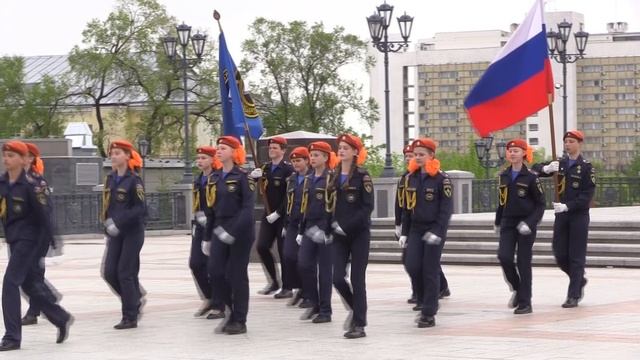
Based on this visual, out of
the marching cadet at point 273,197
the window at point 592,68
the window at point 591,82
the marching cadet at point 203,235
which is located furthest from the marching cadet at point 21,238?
the window at point 591,82

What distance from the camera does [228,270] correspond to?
13.7 m

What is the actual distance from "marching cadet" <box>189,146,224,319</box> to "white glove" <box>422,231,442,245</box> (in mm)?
2314

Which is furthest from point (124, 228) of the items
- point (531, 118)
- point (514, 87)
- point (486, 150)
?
point (531, 118)

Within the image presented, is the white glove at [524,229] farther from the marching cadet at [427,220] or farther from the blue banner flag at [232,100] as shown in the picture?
the blue banner flag at [232,100]

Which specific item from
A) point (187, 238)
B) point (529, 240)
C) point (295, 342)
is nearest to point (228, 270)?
point (295, 342)

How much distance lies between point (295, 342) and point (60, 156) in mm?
32015

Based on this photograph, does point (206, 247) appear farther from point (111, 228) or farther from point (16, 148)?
point (16, 148)

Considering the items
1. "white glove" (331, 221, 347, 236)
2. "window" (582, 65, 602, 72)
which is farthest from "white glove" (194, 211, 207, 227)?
"window" (582, 65, 602, 72)

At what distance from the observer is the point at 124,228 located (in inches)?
561

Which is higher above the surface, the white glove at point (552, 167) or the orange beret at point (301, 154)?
the orange beret at point (301, 154)

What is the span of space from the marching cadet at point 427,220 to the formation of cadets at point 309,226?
0.04 ft

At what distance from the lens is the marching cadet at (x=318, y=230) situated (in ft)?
45.2

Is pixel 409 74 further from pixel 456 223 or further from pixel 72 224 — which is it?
pixel 456 223

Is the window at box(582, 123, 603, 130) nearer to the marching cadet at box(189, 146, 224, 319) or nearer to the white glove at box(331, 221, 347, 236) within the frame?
the marching cadet at box(189, 146, 224, 319)
